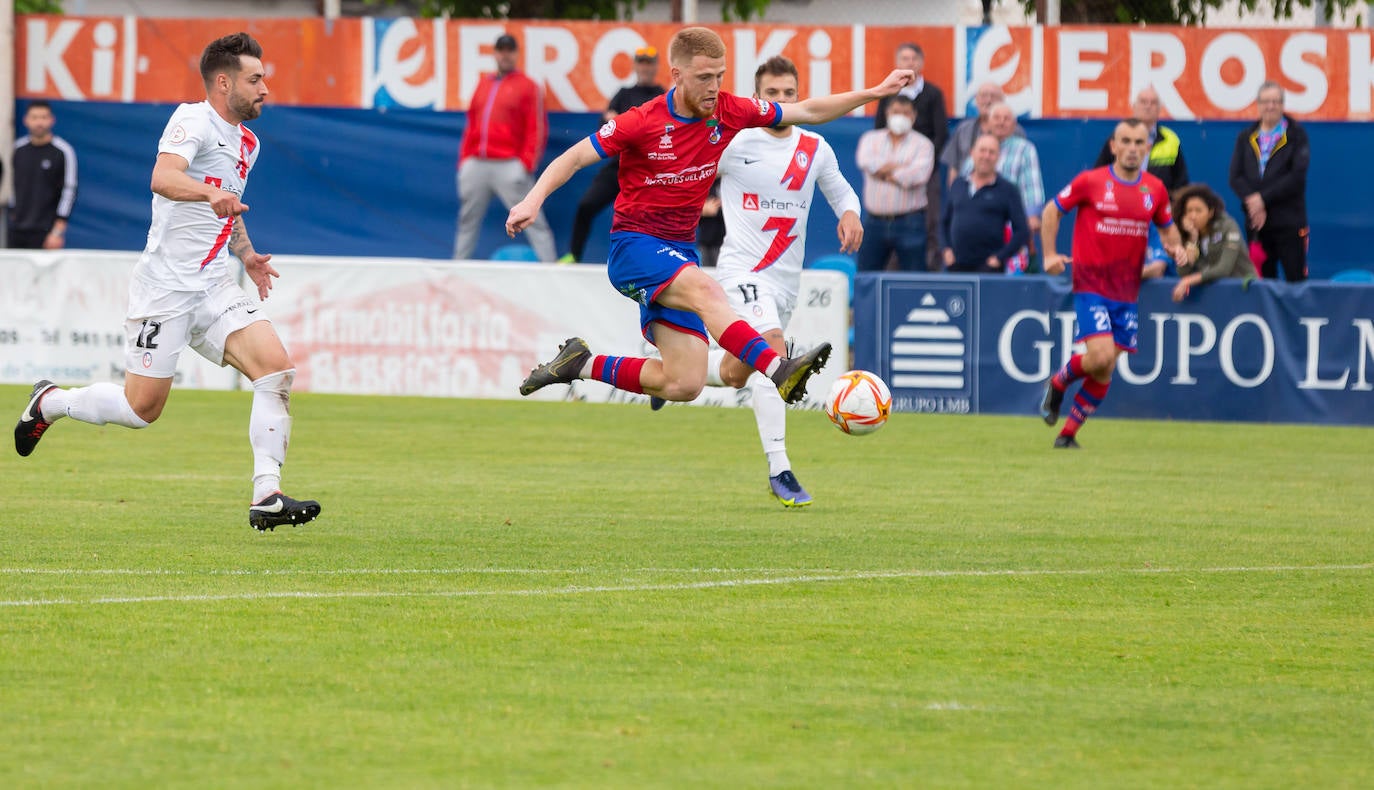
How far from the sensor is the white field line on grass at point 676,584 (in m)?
7.15

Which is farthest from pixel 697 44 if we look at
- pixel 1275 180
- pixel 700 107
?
pixel 1275 180

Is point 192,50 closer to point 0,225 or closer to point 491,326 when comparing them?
point 0,225

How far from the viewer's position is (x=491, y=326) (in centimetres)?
1748

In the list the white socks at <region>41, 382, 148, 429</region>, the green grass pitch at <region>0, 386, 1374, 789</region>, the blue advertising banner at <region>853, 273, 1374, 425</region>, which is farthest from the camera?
the blue advertising banner at <region>853, 273, 1374, 425</region>

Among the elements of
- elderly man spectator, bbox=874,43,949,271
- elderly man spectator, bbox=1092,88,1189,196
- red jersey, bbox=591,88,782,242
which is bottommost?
red jersey, bbox=591,88,782,242

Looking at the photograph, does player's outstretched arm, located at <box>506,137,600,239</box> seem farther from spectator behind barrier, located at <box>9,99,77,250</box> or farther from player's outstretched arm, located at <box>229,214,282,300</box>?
spectator behind barrier, located at <box>9,99,77,250</box>

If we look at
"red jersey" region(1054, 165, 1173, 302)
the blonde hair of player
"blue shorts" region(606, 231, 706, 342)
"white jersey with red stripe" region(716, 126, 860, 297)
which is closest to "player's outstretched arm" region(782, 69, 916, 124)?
the blonde hair of player

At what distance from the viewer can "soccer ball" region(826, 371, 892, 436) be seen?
9281 mm

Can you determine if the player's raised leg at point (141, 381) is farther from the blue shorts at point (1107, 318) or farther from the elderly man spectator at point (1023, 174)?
the elderly man spectator at point (1023, 174)

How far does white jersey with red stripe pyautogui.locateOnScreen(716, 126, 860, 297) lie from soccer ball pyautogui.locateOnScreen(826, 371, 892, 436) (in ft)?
5.96

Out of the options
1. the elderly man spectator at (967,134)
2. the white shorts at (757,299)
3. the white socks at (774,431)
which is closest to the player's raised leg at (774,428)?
the white socks at (774,431)

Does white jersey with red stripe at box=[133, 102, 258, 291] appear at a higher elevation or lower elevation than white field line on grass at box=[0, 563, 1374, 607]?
higher

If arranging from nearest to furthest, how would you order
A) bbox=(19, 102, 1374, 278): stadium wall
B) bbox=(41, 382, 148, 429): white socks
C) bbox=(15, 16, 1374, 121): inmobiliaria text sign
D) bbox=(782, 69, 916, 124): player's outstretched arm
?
bbox=(41, 382, 148, 429): white socks, bbox=(782, 69, 916, 124): player's outstretched arm, bbox=(15, 16, 1374, 121): inmobiliaria text sign, bbox=(19, 102, 1374, 278): stadium wall

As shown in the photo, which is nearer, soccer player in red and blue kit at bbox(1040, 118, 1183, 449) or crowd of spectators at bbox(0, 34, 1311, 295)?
soccer player in red and blue kit at bbox(1040, 118, 1183, 449)
